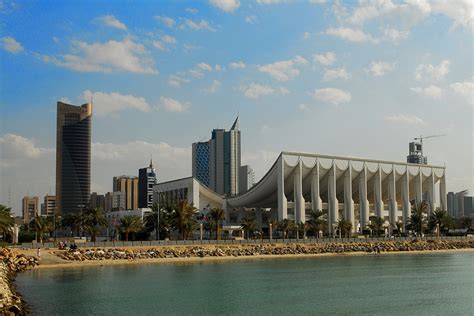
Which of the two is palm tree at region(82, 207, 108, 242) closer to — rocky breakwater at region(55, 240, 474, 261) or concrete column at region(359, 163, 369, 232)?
rocky breakwater at region(55, 240, 474, 261)

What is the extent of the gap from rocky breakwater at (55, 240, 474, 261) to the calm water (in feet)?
16.2

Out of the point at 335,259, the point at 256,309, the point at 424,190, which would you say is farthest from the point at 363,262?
the point at 424,190

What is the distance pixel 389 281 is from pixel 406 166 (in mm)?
62872

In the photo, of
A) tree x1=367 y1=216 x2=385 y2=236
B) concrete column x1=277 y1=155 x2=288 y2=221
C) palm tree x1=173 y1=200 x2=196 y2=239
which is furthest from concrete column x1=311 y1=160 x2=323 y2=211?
palm tree x1=173 y1=200 x2=196 y2=239

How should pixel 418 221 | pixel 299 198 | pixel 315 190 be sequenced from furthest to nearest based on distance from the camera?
pixel 418 221, pixel 315 190, pixel 299 198

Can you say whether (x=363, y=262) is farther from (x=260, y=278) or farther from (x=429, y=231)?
(x=429, y=231)

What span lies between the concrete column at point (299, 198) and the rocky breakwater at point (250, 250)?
12.0 meters

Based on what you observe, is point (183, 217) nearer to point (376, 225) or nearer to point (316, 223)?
point (316, 223)

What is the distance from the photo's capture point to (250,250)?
64.8 meters

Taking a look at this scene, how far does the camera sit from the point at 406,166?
4008 inches

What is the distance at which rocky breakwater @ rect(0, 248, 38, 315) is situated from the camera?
25.2 metres

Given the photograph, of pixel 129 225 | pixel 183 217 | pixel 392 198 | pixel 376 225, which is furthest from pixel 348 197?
pixel 129 225

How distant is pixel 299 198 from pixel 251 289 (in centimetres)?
5013

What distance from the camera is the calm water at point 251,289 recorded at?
30.0 m
